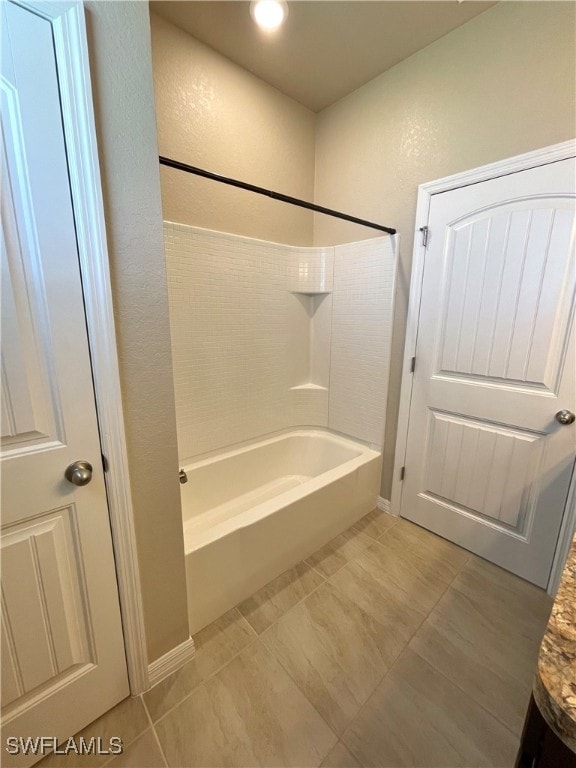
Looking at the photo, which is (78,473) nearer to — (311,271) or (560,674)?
(560,674)

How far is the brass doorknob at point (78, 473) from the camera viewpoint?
895 mm

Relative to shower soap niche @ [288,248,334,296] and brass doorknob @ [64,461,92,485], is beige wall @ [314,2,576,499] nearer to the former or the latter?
shower soap niche @ [288,248,334,296]

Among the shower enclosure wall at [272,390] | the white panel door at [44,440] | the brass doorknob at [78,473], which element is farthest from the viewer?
the shower enclosure wall at [272,390]

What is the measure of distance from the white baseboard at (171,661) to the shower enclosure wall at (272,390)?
0.36 feet

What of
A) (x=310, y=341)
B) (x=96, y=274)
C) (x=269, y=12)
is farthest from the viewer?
(x=310, y=341)

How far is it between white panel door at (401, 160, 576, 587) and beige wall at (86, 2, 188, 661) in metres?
1.51

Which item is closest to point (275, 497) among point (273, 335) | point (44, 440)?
point (273, 335)

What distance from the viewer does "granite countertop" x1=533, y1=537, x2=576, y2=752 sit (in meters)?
0.36

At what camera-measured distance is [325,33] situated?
1.64 m

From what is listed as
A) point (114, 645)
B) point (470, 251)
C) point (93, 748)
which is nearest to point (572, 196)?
point (470, 251)

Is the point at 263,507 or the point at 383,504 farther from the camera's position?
the point at 383,504

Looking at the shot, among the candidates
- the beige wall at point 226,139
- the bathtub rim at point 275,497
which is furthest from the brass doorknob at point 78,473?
the beige wall at point 226,139

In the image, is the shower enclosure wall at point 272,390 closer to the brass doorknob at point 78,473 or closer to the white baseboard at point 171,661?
the white baseboard at point 171,661

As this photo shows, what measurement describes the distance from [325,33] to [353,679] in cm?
297
